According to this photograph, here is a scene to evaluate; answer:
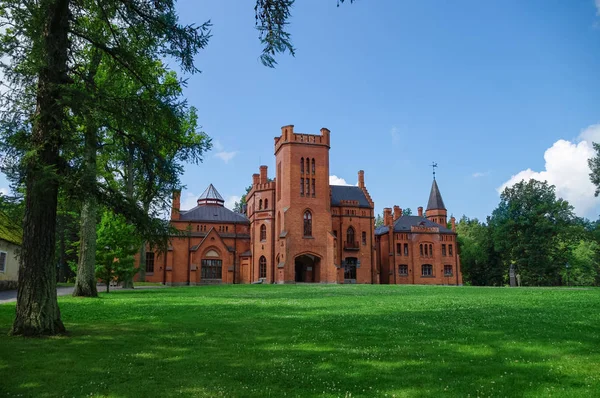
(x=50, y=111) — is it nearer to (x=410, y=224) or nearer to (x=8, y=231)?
(x=8, y=231)

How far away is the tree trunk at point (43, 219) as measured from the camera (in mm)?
8719

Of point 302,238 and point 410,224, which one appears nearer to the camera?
point 302,238

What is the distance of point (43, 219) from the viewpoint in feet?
29.5

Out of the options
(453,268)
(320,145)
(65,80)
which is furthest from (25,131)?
(453,268)

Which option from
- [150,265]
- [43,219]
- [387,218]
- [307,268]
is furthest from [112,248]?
[387,218]

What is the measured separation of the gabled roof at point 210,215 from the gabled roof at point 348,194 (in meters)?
11.2

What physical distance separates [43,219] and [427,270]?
182 ft

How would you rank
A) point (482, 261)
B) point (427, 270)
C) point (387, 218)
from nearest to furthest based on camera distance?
point (427, 270) → point (387, 218) → point (482, 261)

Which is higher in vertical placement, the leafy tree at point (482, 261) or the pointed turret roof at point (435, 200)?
the pointed turret roof at point (435, 200)

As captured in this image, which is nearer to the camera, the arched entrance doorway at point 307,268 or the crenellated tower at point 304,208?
the crenellated tower at point 304,208

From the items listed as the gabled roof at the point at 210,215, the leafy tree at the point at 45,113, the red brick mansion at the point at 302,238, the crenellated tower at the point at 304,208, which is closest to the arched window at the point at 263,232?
the red brick mansion at the point at 302,238

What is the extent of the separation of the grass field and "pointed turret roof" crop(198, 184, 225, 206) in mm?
50190

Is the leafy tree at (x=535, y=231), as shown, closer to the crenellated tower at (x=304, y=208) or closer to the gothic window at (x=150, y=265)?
the crenellated tower at (x=304, y=208)

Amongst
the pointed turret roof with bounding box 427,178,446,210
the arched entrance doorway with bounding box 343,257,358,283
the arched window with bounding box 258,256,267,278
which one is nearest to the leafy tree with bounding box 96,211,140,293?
the arched window with bounding box 258,256,267,278
